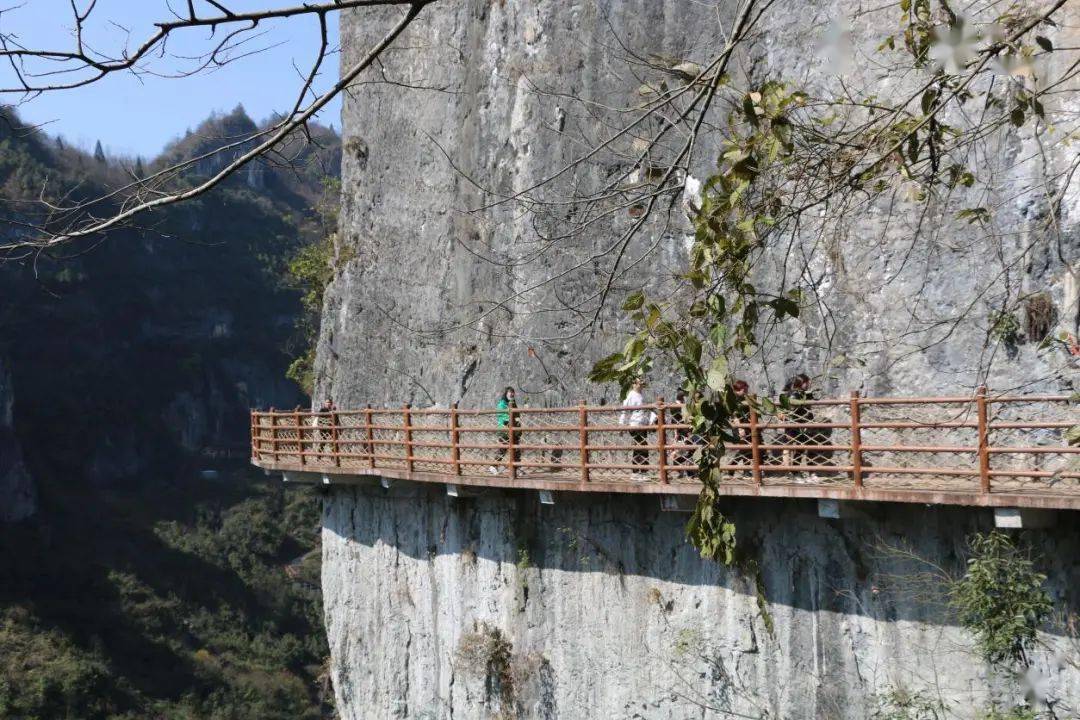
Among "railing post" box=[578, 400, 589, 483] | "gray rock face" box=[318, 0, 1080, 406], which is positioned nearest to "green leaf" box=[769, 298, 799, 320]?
"gray rock face" box=[318, 0, 1080, 406]

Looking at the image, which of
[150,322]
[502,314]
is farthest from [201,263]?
[502,314]

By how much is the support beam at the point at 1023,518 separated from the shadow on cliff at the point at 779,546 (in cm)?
14

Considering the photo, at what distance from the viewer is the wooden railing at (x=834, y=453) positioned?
907 cm

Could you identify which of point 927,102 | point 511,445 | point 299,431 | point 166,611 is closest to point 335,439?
point 299,431

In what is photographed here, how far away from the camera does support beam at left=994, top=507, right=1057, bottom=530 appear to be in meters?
8.98

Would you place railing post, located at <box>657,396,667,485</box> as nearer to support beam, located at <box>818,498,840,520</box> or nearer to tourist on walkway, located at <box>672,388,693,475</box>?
tourist on walkway, located at <box>672,388,693,475</box>

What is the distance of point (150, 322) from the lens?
92.1m

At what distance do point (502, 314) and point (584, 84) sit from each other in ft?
11.2

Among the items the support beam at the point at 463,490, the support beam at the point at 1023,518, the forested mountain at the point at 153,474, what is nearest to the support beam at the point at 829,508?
the support beam at the point at 1023,518

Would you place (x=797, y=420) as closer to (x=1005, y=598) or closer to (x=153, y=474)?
(x=1005, y=598)

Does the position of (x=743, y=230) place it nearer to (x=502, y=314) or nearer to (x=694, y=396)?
(x=694, y=396)

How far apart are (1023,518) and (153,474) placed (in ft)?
258

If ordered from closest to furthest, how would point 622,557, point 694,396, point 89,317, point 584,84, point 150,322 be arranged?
point 694,396 → point 622,557 → point 584,84 → point 89,317 → point 150,322

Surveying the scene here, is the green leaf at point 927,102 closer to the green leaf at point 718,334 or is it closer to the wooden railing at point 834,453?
the green leaf at point 718,334
